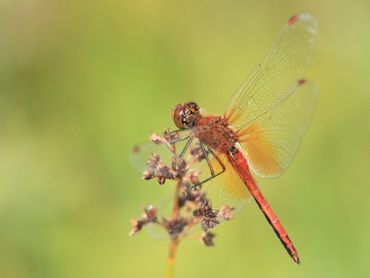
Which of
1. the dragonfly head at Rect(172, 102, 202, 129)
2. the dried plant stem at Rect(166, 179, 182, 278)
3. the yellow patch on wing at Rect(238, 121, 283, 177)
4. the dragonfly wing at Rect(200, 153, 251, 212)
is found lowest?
the dried plant stem at Rect(166, 179, 182, 278)

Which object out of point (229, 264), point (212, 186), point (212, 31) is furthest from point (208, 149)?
point (212, 31)

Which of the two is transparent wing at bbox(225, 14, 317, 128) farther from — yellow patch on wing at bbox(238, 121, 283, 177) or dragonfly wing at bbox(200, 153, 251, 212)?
dragonfly wing at bbox(200, 153, 251, 212)

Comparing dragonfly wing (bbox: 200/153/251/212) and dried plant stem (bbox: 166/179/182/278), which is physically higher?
dragonfly wing (bbox: 200/153/251/212)

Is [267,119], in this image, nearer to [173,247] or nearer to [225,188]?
[225,188]

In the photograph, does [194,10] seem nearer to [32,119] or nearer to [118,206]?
[32,119]

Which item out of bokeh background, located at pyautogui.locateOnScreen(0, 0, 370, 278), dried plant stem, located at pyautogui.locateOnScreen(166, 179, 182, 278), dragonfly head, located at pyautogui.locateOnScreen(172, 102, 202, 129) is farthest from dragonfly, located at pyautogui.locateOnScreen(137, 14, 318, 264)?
bokeh background, located at pyautogui.locateOnScreen(0, 0, 370, 278)

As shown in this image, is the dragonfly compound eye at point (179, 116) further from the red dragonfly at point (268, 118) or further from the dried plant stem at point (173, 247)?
the dried plant stem at point (173, 247)

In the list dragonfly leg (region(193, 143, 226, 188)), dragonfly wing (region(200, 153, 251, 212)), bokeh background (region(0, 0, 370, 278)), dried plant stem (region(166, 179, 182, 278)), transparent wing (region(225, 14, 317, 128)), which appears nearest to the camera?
dried plant stem (region(166, 179, 182, 278))
